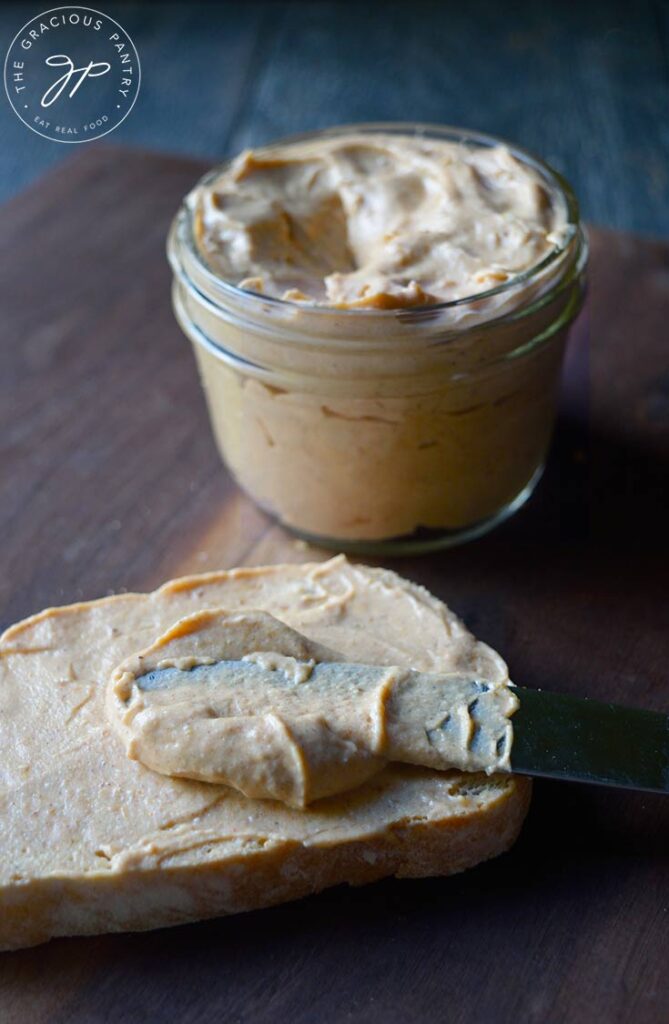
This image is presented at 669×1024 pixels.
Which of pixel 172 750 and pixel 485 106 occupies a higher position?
pixel 172 750

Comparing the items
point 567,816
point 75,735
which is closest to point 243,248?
point 75,735

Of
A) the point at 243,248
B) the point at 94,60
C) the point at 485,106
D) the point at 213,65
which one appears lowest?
the point at 485,106

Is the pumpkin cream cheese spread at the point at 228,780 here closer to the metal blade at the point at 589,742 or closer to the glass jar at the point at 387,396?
the metal blade at the point at 589,742

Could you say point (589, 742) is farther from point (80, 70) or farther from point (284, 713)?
point (80, 70)

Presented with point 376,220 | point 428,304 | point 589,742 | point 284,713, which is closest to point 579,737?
point 589,742

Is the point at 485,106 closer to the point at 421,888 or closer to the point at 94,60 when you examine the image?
the point at 94,60

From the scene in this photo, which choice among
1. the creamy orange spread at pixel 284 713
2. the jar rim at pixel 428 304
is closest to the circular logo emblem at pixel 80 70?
the jar rim at pixel 428 304

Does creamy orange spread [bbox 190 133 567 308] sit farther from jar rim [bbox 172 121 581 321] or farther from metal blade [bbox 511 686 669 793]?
metal blade [bbox 511 686 669 793]

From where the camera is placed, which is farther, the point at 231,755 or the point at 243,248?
the point at 243,248
